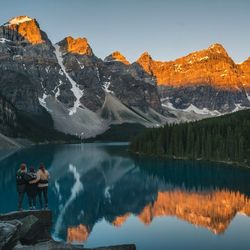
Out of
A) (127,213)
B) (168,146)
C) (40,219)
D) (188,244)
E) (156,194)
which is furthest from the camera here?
(168,146)

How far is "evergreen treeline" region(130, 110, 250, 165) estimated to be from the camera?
140875mm

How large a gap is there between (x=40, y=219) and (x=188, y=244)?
16.9m

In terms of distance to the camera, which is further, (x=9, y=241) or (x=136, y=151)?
(x=136, y=151)

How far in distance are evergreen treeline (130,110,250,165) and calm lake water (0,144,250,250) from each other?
2698 cm

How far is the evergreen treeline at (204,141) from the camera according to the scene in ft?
462

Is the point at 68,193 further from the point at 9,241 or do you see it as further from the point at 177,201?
the point at 9,241

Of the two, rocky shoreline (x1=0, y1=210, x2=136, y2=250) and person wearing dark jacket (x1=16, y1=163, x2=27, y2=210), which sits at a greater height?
person wearing dark jacket (x1=16, y1=163, x2=27, y2=210)

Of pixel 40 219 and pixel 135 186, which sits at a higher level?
pixel 40 219

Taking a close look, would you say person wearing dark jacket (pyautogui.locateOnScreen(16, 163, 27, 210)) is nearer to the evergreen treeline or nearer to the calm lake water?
the calm lake water

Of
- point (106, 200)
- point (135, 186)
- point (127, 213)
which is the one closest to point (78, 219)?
point (127, 213)

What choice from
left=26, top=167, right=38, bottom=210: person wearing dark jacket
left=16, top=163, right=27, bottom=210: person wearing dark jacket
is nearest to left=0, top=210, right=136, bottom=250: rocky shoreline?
left=16, top=163, right=27, bottom=210: person wearing dark jacket

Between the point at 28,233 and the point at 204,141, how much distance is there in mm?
129752

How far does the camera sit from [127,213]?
59.3 meters

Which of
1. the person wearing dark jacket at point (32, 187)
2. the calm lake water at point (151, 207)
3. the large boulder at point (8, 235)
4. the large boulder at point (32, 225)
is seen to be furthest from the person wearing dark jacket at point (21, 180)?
the calm lake water at point (151, 207)
